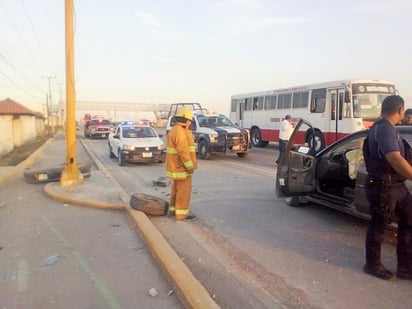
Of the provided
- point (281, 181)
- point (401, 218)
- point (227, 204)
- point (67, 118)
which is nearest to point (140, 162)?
point (67, 118)

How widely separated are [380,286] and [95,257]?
311cm

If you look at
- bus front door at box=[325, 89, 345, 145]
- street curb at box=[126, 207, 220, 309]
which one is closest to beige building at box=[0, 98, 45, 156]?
bus front door at box=[325, 89, 345, 145]

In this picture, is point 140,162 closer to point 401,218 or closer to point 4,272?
point 4,272

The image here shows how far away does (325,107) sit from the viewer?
1850 centimetres

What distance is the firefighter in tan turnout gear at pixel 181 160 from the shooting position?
6355 millimetres

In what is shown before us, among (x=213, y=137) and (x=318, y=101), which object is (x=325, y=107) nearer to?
(x=318, y=101)

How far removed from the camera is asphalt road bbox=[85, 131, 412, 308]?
12.6 feet

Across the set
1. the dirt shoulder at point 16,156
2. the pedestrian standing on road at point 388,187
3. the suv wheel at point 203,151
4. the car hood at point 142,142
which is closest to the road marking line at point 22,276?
the pedestrian standing on road at point 388,187

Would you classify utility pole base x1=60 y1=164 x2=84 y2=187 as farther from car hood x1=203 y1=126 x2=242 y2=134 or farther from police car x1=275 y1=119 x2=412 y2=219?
car hood x1=203 y1=126 x2=242 y2=134

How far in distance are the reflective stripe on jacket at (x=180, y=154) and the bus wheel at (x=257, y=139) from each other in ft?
59.6

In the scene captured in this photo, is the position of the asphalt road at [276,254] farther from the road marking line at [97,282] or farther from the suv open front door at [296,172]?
the road marking line at [97,282]

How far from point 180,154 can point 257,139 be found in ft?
61.4

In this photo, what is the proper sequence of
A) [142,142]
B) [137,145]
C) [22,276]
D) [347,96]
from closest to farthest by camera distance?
[22,276]
[137,145]
[142,142]
[347,96]

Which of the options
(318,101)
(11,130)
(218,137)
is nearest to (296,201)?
(218,137)
